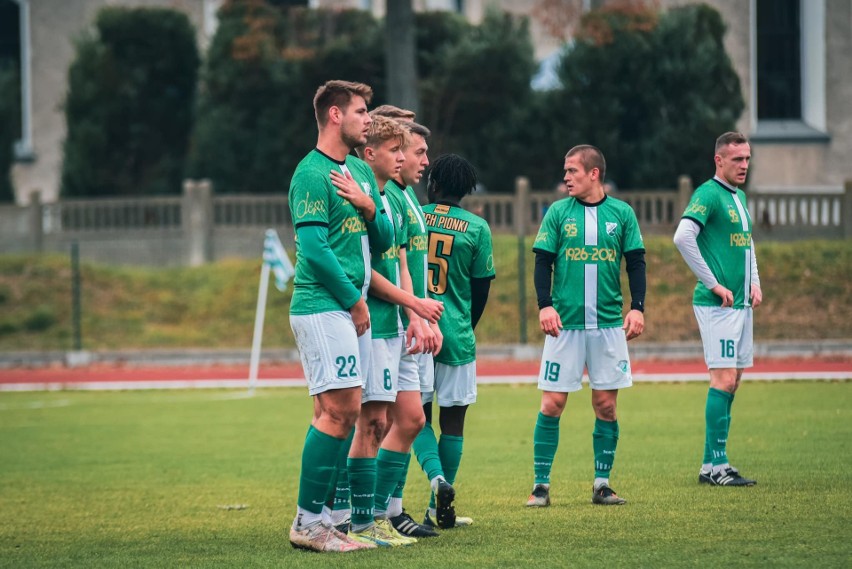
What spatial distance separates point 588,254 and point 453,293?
108 cm

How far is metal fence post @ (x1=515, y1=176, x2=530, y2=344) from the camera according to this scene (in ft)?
79.4

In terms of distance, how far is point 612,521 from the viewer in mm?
7840

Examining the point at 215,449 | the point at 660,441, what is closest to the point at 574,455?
the point at 660,441

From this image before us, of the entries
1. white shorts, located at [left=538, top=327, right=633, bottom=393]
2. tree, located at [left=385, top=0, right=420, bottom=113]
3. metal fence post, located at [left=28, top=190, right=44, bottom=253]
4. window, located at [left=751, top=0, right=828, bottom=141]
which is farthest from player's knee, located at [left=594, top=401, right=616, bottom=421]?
window, located at [left=751, top=0, right=828, bottom=141]

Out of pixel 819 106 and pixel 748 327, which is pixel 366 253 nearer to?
pixel 748 327

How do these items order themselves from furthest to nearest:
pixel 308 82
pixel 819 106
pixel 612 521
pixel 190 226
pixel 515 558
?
pixel 819 106 < pixel 308 82 < pixel 190 226 < pixel 612 521 < pixel 515 558

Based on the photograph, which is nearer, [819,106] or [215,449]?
[215,449]

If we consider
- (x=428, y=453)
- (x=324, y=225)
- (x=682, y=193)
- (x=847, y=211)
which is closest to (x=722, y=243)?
(x=428, y=453)

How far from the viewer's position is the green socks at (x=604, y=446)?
28.7ft

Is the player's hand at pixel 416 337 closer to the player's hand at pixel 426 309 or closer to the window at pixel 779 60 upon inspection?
the player's hand at pixel 426 309

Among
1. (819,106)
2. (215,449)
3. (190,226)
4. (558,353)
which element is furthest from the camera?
(819,106)

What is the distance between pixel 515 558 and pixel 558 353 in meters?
2.32

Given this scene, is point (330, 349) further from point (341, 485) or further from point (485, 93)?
point (485, 93)

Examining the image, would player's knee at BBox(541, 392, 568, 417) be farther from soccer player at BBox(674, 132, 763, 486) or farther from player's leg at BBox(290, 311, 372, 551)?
player's leg at BBox(290, 311, 372, 551)
